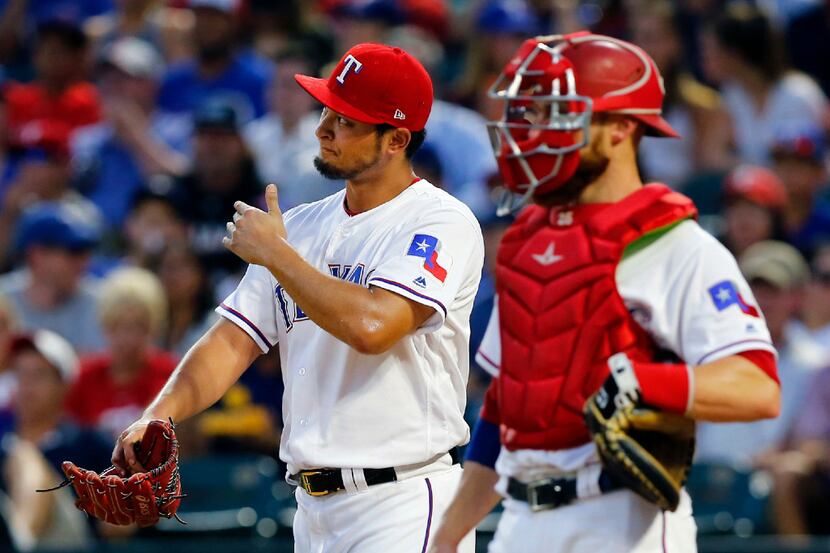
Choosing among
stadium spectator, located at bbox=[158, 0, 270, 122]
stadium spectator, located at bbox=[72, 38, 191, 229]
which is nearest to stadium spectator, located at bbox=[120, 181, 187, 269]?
stadium spectator, located at bbox=[72, 38, 191, 229]

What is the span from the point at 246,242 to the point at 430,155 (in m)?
4.05

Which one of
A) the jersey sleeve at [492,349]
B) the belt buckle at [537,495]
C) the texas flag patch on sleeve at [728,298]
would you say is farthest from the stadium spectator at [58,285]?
the texas flag patch on sleeve at [728,298]

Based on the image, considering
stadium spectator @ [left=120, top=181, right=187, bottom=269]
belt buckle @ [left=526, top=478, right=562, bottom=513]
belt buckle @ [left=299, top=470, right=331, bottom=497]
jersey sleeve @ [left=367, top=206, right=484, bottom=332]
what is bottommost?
stadium spectator @ [left=120, top=181, right=187, bottom=269]

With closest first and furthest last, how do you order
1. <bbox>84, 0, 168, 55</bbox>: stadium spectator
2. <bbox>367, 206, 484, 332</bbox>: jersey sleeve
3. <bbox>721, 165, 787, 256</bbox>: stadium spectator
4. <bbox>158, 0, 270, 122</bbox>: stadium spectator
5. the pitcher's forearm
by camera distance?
<bbox>367, 206, 484, 332</bbox>: jersey sleeve, the pitcher's forearm, <bbox>721, 165, 787, 256</bbox>: stadium spectator, <bbox>158, 0, 270, 122</bbox>: stadium spectator, <bbox>84, 0, 168, 55</bbox>: stadium spectator

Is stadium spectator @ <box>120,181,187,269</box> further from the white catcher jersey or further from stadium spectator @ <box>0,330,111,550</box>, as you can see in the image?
the white catcher jersey

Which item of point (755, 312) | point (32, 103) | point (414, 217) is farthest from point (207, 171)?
point (755, 312)

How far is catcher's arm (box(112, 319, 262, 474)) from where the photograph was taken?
3652 mm

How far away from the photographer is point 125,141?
9211mm

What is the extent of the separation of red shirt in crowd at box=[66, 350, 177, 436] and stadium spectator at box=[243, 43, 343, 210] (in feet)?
4.97

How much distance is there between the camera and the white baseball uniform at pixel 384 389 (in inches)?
149

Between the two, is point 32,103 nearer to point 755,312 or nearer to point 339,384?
point 339,384

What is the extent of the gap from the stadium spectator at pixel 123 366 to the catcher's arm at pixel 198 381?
10.1 feet

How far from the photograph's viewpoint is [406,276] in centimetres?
365

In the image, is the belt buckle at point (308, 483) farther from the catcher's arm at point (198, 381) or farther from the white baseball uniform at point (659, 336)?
the white baseball uniform at point (659, 336)
